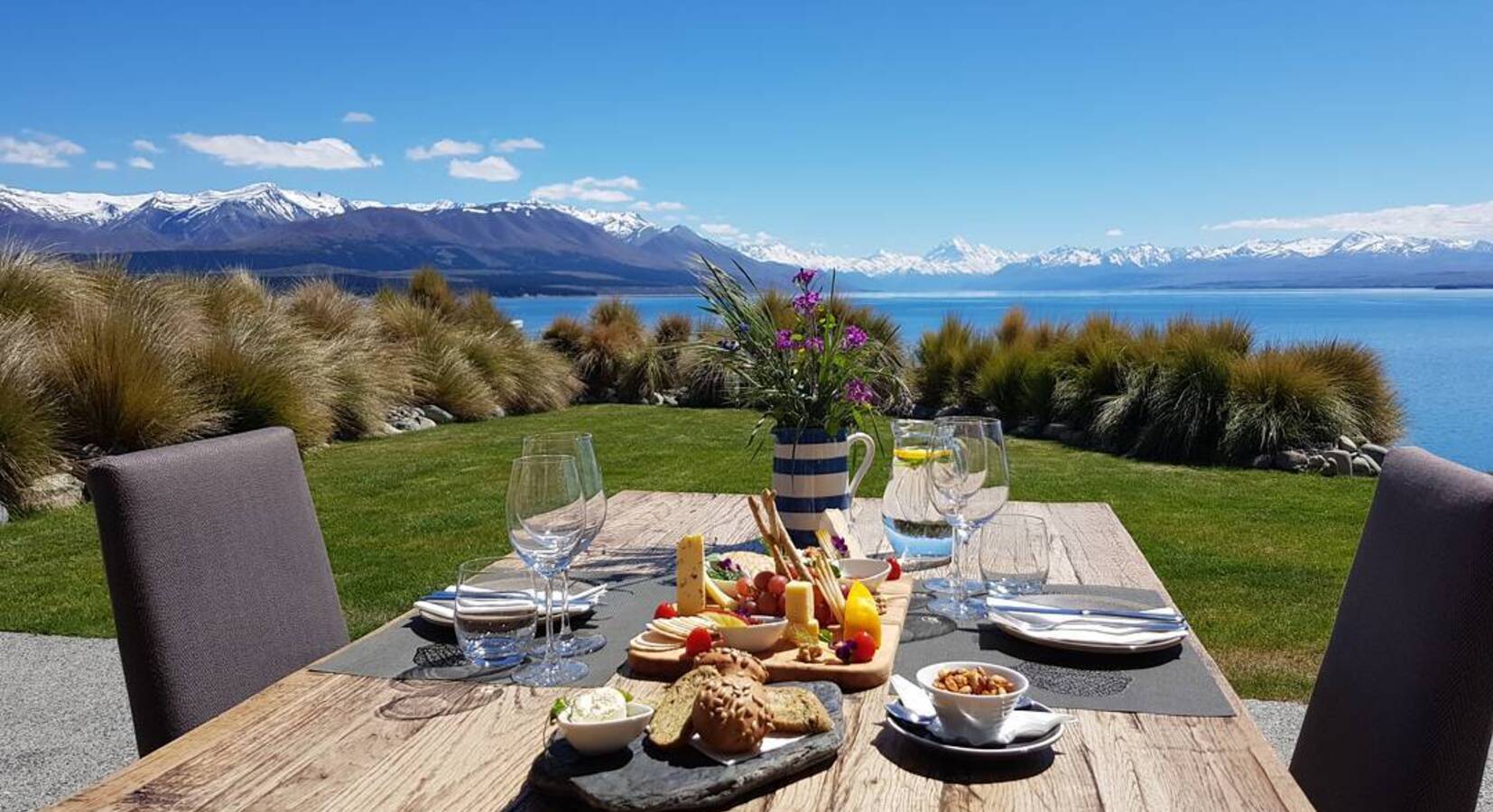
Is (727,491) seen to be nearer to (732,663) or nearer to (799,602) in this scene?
(799,602)

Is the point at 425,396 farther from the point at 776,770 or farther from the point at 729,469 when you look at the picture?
the point at 776,770

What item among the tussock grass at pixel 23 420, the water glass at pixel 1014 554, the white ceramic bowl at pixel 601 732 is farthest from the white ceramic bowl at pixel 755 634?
the tussock grass at pixel 23 420

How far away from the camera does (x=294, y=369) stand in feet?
28.4

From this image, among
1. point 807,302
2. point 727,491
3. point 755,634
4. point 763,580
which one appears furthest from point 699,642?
point 727,491

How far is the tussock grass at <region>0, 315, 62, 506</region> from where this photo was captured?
621cm

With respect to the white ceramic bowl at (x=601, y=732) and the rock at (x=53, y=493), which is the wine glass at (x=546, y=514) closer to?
the white ceramic bowl at (x=601, y=732)

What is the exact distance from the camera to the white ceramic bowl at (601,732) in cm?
105

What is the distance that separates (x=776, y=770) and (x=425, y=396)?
10.8 metres

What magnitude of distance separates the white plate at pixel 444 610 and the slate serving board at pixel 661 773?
580mm

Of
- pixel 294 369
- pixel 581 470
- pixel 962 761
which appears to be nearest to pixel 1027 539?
pixel 962 761

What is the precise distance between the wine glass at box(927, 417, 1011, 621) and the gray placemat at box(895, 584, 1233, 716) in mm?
88

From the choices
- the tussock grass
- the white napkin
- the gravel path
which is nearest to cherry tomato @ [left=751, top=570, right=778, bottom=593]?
the white napkin

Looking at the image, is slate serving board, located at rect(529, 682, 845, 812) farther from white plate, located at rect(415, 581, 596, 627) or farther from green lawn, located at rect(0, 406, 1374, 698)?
green lawn, located at rect(0, 406, 1374, 698)

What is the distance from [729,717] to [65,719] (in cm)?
328
